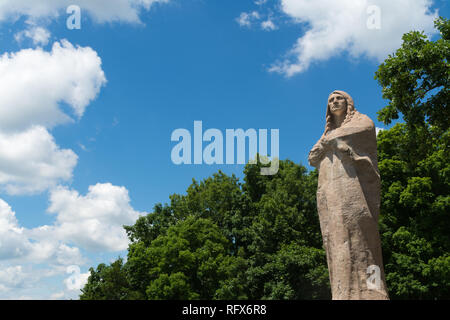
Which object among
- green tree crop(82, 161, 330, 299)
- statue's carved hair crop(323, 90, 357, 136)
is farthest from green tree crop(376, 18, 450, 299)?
statue's carved hair crop(323, 90, 357, 136)

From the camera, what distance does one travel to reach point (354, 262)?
8.36m

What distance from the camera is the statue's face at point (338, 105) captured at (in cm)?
975

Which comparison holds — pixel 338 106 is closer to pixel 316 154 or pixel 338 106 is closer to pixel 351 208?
pixel 316 154

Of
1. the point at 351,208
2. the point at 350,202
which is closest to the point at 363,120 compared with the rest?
the point at 350,202

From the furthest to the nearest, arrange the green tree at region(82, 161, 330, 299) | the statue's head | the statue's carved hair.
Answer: the green tree at region(82, 161, 330, 299) < the statue's head < the statue's carved hair

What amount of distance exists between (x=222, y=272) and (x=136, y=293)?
6.80 m

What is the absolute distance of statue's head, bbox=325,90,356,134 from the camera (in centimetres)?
972

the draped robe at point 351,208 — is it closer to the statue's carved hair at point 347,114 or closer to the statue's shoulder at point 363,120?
the statue's shoulder at point 363,120

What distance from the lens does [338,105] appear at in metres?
9.78

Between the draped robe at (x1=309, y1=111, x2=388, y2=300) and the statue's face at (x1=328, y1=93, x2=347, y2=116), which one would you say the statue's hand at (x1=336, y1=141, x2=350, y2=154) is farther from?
the statue's face at (x1=328, y1=93, x2=347, y2=116)

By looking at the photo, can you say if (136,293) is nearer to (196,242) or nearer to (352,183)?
(196,242)

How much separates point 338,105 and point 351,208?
2.55 meters
